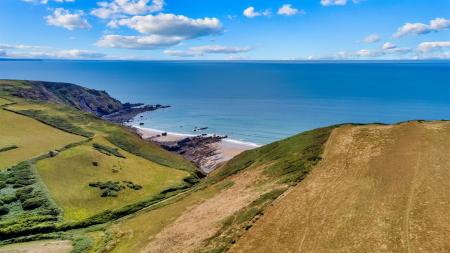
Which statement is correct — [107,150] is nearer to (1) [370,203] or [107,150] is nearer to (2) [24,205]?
(2) [24,205]

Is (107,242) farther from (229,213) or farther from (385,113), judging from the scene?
(385,113)

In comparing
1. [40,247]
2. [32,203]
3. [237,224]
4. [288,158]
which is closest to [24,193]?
[32,203]

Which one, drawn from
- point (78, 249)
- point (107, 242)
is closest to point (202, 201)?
point (107, 242)

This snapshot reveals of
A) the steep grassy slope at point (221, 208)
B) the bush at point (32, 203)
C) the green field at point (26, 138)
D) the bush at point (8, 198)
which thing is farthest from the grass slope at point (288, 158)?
the green field at point (26, 138)

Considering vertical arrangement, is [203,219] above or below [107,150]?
below

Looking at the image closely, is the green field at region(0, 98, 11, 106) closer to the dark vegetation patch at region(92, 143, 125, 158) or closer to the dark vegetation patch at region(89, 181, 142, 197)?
the dark vegetation patch at region(92, 143, 125, 158)

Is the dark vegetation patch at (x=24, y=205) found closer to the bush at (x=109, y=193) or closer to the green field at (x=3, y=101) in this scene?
the bush at (x=109, y=193)
